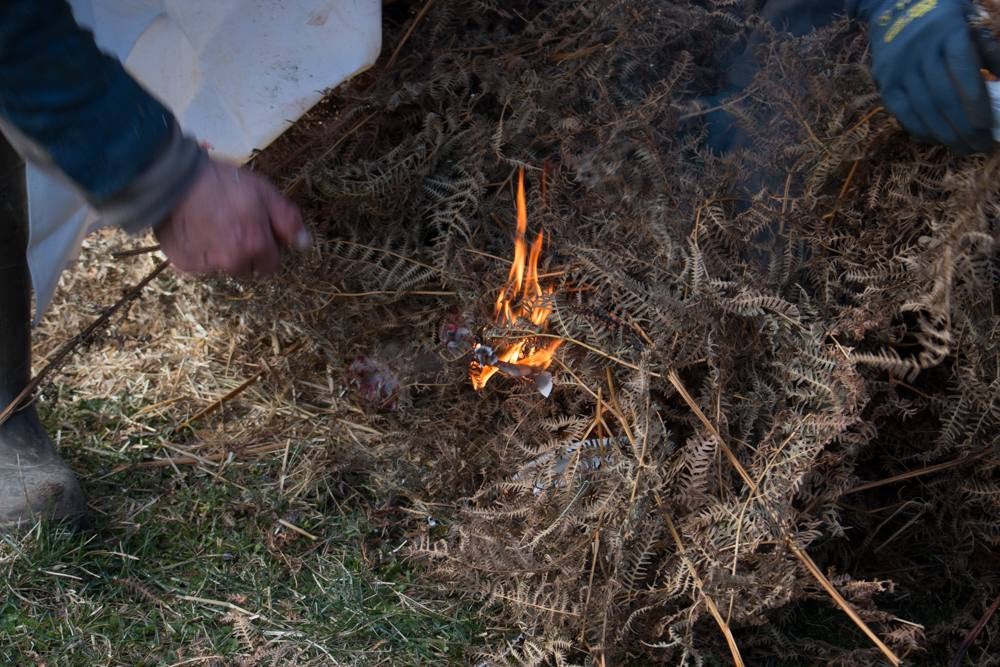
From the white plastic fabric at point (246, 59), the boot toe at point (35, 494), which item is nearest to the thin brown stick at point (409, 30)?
the white plastic fabric at point (246, 59)

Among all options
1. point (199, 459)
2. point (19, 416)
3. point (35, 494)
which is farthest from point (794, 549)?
point (19, 416)

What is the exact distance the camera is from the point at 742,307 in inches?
70.6

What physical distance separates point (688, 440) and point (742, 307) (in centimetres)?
26

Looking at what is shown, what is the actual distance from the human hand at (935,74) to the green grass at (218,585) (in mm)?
1247

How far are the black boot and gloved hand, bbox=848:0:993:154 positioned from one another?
5.76 ft

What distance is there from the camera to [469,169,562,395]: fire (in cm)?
197

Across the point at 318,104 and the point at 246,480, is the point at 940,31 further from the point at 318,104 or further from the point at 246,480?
the point at 246,480

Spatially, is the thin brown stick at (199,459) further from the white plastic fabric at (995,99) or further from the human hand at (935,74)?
the white plastic fabric at (995,99)

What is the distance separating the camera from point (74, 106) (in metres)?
1.36

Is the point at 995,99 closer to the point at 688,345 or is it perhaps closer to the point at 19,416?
the point at 688,345

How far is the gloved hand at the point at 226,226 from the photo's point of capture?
1401 millimetres

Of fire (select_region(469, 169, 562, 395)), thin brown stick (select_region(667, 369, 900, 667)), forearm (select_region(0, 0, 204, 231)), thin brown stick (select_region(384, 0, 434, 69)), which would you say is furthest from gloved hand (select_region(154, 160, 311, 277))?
thin brown stick (select_region(384, 0, 434, 69))

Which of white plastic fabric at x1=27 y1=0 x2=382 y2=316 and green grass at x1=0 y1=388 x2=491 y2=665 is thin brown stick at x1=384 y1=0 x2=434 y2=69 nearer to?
white plastic fabric at x1=27 y1=0 x2=382 y2=316

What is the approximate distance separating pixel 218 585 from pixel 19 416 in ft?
2.14
